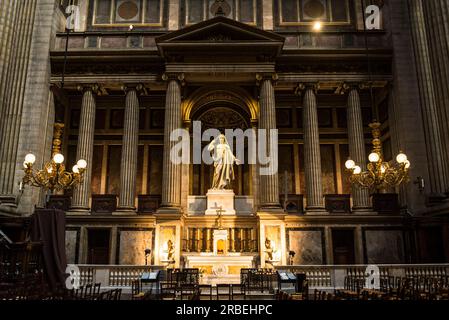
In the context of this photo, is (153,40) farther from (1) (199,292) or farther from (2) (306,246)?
(1) (199,292)

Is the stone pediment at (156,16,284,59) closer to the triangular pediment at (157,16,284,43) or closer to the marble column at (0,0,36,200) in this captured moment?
the triangular pediment at (157,16,284,43)

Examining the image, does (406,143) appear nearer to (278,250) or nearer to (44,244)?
(278,250)

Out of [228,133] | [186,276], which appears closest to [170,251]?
[186,276]

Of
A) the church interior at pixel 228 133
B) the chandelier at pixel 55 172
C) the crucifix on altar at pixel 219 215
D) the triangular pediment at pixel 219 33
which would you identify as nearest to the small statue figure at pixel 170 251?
the church interior at pixel 228 133

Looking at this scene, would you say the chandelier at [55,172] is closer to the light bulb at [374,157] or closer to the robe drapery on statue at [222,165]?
the robe drapery on statue at [222,165]

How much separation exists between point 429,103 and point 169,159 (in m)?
11.9

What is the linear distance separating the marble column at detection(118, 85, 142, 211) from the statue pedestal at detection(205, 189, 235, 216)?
143 inches

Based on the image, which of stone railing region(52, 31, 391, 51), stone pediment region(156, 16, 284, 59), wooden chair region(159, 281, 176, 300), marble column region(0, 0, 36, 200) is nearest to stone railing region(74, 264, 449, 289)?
wooden chair region(159, 281, 176, 300)

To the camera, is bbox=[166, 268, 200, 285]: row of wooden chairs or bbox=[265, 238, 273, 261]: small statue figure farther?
bbox=[265, 238, 273, 261]: small statue figure

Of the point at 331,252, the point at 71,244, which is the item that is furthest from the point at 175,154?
the point at 331,252

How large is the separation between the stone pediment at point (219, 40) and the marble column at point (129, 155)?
2.82m

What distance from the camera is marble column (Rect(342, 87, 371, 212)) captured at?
18047mm

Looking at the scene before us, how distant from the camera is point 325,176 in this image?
71.9 feet

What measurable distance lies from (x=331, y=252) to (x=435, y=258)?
4.21 m
